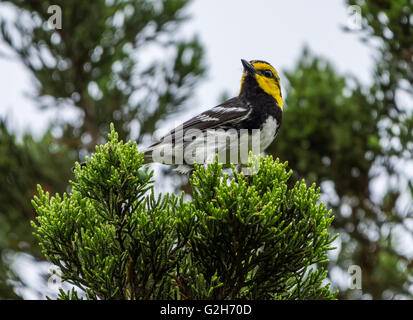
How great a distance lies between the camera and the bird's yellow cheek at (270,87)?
3.81 metres

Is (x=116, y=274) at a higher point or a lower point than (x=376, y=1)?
lower

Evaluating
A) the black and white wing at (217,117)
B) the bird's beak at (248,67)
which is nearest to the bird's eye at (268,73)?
the bird's beak at (248,67)

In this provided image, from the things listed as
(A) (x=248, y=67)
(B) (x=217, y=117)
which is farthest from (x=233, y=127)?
(A) (x=248, y=67)

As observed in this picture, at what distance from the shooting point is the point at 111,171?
7.23ft

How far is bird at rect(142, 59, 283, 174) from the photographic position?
3441 millimetres

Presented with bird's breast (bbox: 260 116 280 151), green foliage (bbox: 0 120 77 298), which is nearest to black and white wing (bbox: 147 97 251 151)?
bird's breast (bbox: 260 116 280 151)

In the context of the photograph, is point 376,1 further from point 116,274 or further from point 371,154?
point 116,274

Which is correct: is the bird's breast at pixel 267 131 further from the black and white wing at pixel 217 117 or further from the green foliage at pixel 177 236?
the green foliage at pixel 177 236

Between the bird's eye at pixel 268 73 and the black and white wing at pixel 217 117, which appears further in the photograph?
the bird's eye at pixel 268 73

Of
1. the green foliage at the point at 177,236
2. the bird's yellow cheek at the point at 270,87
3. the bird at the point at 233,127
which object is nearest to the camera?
the green foliage at the point at 177,236

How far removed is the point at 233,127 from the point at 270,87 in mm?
591

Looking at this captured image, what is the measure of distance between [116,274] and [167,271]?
0.24 meters

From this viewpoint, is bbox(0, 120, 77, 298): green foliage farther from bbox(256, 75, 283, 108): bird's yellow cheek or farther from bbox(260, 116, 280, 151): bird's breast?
bbox(260, 116, 280, 151): bird's breast
